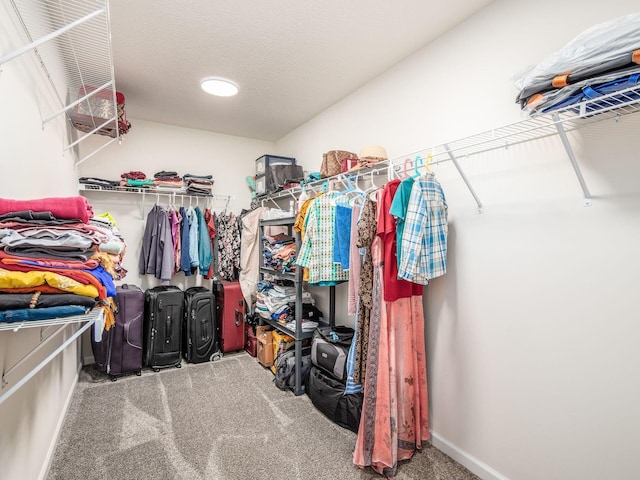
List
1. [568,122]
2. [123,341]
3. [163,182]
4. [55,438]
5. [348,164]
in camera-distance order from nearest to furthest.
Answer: [568,122] < [55,438] < [348,164] < [123,341] < [163,182]

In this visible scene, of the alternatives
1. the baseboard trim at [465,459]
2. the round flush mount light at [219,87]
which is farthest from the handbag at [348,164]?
the baseboard trim at [465,459]

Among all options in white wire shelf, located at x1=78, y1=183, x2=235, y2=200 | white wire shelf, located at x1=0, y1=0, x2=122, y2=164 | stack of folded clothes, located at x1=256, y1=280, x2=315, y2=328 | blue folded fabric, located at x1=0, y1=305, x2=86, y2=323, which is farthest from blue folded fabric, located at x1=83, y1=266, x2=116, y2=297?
white wire shelf, located at x1=78, y1=183, x2=235, y2=200

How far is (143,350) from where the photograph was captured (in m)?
3.15

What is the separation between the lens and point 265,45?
2158mm

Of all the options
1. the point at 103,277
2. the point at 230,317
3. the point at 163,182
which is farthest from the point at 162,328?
the point at 103,277

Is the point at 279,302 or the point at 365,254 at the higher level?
the point at 365,254

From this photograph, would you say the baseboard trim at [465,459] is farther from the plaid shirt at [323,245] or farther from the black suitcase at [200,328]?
the black suitcase at [200,328]

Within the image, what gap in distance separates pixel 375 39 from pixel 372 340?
1.90 metres

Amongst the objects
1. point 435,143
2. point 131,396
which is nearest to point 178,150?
point 131,396

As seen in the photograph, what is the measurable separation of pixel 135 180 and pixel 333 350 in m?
2.68

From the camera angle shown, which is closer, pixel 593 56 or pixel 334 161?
pixel 593 56

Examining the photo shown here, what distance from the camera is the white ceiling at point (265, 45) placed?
1.81 meters

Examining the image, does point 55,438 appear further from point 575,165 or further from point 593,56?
point 593,56

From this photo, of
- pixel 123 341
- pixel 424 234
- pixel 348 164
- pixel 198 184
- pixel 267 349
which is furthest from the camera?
pixel 198 184
